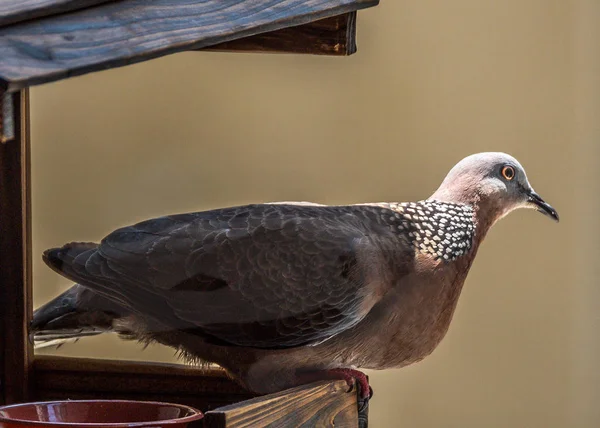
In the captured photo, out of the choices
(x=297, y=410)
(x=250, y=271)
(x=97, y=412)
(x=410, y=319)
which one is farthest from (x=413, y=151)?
(x=97, y=412)

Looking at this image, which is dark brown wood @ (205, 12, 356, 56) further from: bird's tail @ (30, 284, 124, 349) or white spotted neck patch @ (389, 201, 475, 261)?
bird's tail @ (30, 284, 124, 349)

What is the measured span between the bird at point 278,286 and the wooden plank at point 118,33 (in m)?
0.28

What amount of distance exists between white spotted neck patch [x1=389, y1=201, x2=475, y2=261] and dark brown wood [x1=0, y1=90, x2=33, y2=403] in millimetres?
449

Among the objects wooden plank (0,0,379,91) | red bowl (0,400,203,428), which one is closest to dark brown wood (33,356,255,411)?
red bowl (0,400,203,428)

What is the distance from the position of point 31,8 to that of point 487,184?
736 mm

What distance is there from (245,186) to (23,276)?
0.29 metres

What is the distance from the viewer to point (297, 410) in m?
1.00

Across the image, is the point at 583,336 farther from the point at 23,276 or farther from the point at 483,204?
the point at 23,276

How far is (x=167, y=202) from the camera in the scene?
3.61 ft

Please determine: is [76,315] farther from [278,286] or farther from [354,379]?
[354,379]

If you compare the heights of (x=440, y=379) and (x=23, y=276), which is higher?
(x=23, y=276)

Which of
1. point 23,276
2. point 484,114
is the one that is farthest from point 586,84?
point 23,276

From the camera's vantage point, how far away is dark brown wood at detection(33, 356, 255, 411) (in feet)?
4.03

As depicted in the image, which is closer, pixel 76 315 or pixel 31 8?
pixel 31 8
